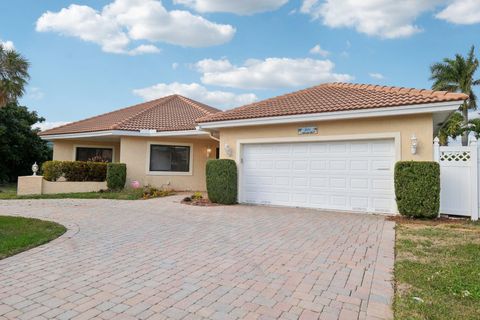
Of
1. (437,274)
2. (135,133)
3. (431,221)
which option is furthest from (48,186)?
(437,274)

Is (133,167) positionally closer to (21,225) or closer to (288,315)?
(21,225)

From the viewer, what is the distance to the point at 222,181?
11836 mm

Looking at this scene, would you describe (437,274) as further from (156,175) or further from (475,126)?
(475,126)

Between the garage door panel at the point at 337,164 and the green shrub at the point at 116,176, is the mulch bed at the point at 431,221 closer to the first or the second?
the garage door panel at the point at 337,164

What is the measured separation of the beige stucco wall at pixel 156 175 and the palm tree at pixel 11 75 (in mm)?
5653

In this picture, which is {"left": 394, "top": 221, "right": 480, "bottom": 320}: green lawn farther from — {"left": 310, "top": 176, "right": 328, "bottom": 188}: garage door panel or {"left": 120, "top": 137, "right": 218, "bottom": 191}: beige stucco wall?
{"left": 120, "top": 137, "right": 218, "bottom": 191}: beige stucco wall

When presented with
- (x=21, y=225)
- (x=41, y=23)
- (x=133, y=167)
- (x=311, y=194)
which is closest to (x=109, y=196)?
(x=133, y=167)

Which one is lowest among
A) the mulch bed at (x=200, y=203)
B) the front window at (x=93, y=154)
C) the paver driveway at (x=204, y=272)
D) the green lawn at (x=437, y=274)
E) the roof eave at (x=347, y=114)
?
the paver driveway at (x=204, y=272)

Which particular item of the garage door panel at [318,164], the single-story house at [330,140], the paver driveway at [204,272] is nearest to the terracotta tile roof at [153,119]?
the single-story house at [330,140]

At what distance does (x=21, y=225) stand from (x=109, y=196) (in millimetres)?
6351

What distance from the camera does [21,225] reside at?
294 inches

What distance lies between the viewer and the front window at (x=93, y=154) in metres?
19.4

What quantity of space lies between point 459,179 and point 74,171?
16107mm

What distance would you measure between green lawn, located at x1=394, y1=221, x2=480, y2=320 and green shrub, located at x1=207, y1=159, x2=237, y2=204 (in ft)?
20.5
